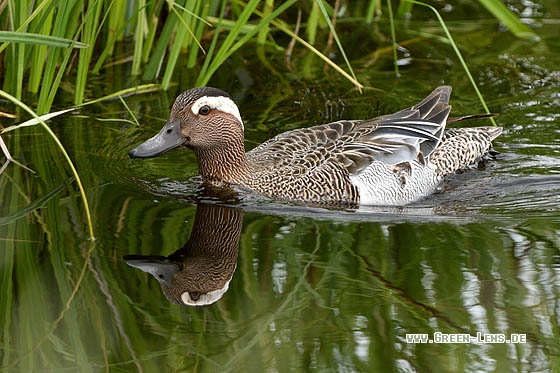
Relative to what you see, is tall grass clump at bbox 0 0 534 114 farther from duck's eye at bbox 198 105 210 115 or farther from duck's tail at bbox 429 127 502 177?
duck's tail at bbox 429 127 502 177

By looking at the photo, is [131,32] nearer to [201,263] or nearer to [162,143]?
[162,143]

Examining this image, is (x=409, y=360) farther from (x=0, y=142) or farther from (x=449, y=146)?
(x=449, y=146)

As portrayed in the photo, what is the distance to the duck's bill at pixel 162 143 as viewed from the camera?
781cm

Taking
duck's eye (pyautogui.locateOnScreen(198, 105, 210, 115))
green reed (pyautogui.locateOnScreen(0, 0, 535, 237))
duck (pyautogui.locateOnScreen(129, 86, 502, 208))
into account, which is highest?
green reed (pyautogui.locateOnScreen(0, 0, 535, 237))

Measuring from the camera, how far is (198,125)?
26.6ft

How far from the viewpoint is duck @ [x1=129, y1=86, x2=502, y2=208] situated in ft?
26.5

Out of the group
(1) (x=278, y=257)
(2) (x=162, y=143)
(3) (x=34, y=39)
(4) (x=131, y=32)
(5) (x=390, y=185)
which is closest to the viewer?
(3) (x=34, y=39)

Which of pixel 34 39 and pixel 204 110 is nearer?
pixel 34 39

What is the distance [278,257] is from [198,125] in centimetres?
158

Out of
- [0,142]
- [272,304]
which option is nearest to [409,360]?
[272,304]

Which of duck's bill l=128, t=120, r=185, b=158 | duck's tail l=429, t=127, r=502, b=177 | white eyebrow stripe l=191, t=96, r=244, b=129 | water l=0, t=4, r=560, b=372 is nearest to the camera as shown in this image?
water l=0, t=4, r=560, b=372

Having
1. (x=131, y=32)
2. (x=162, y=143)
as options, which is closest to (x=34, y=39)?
(x=162, y=143)

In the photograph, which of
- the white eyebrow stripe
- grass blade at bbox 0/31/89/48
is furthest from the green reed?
the white eyebrow stripe

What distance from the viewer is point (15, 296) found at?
633 centimetres
